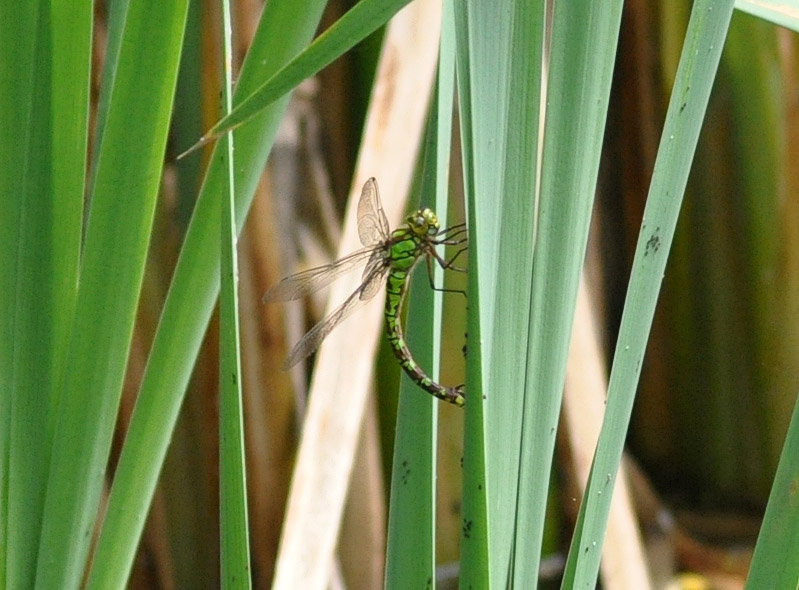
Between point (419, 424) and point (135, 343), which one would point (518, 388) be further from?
point (135, 343)

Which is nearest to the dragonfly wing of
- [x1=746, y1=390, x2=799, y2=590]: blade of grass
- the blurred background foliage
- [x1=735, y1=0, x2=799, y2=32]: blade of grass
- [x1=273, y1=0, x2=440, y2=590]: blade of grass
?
[x1=273, y1=0, x2=440, y2=590]: blade of grass

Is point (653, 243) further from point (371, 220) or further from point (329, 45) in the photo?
point (371, 220)

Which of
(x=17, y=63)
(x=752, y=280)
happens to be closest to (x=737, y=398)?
(x=752, y=280)

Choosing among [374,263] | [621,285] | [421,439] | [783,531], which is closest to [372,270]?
[374,263]

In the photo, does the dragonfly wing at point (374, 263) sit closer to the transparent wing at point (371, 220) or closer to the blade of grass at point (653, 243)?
the transparent wing at point (371, 220)

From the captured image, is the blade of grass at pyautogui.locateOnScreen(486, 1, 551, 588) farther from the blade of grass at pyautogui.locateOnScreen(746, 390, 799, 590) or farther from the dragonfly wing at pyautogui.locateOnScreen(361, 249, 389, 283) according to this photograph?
the dragonfly wing at pyautogui.locateOnScreen(361, 249, 389, 283)

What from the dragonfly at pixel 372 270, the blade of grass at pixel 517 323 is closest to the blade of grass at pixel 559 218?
the blade of grass at pixel 517 323
